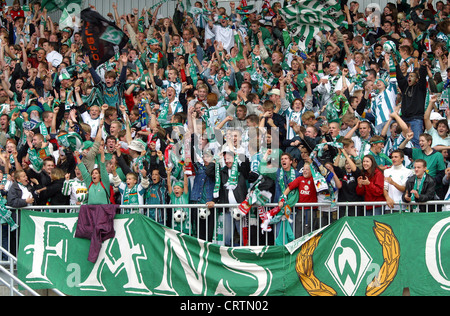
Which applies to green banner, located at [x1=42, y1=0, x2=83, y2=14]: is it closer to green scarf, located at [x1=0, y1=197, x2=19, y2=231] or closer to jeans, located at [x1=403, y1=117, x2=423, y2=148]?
green scarf, located at [x1=0, y1=197, x2=19, y2=231]

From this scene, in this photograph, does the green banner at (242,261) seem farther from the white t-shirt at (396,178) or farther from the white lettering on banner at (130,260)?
the white t-shirt at (396,178)

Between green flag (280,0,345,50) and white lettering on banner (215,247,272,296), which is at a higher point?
green flag (280,0,345,50)

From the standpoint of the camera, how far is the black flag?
17.0 meters

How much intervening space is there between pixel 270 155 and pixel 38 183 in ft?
12.8

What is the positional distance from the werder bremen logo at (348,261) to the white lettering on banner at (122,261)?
2.77m

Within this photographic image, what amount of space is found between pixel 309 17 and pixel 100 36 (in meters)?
Answer: 4.85

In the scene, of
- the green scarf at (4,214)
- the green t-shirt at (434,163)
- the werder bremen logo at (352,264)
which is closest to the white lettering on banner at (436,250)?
the werder bremen logo at (352,264)

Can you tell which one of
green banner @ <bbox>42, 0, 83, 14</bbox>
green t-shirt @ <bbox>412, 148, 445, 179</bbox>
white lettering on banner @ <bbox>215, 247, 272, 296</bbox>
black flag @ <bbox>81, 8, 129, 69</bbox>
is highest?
green banner @ <bbox>42, 0, 83, 14</bbox>

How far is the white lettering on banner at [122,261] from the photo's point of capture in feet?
41.5

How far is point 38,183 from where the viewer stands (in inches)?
552

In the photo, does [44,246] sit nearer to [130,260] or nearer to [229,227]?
[130,260]

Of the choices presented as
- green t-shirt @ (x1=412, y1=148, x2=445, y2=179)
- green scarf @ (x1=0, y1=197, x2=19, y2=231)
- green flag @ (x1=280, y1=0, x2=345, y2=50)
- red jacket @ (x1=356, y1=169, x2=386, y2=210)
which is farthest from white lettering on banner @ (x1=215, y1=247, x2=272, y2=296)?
green flag @ (x1=280, y1=0, x2=345, y2=50)

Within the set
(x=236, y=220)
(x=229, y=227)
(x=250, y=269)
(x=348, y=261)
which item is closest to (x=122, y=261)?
(x=229, y=227)

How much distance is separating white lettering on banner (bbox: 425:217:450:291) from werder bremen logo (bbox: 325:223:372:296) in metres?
0.81
